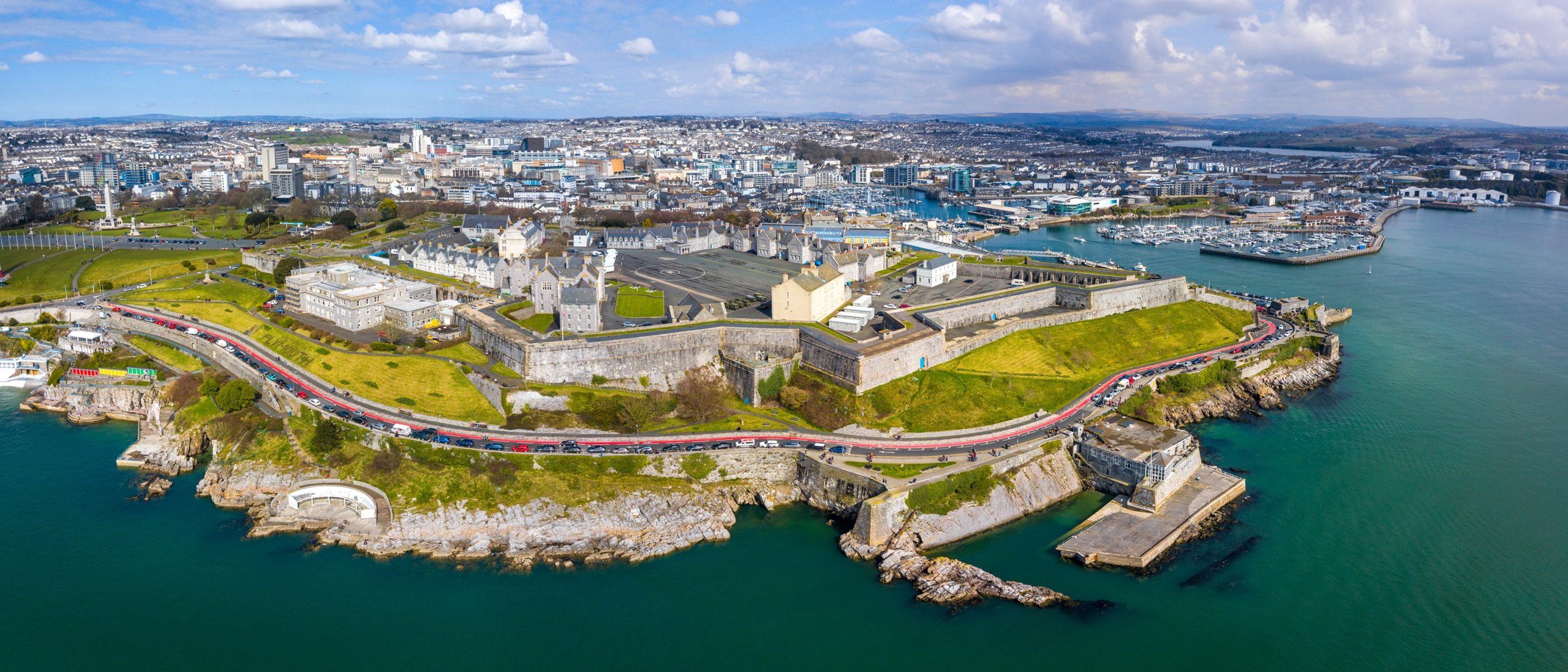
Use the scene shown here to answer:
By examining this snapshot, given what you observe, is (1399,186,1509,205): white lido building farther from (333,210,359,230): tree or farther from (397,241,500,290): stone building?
(333,210,359,230): tree

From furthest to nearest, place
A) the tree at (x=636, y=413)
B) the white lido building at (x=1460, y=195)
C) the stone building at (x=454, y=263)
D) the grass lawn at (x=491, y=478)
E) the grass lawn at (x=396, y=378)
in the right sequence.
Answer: the white lido building at (x=1460, y=195) < the stone building at (x=454, y=263) < the grass lawn at (x=396, y=378) < the tree at (x=636, y=413) < the grass lawn at (x=491, y=478)

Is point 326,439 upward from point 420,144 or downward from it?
downward

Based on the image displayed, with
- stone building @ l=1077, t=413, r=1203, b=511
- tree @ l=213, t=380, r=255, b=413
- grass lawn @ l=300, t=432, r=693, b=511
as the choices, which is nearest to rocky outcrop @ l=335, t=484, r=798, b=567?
grass lawn @ l=300, t=432, r=693, b=511

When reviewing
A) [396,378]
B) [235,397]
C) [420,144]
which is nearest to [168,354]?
[235,397]

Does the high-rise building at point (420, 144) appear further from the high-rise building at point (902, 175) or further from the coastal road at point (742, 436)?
the coastal road at point (742, 436)

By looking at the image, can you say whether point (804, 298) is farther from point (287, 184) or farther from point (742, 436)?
point (287, 184)

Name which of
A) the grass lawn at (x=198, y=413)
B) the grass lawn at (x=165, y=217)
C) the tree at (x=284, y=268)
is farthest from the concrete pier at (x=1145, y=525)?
the grass lawn at (x=165, y=217)

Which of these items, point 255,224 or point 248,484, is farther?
point 255,224
